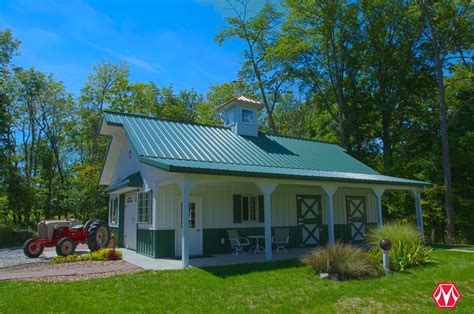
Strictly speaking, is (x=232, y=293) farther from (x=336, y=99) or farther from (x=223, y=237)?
(x=336, y=99)

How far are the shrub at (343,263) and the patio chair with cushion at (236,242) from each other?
3.76 m

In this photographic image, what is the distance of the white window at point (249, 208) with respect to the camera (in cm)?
1339

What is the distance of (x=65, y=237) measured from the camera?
11.7 meters

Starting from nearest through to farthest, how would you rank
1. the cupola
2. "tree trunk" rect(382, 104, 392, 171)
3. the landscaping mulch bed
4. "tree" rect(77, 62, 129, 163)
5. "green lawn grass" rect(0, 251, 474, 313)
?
"green lawn grass" rect(0, 251, 474, 313), the landscaping mulch bed, the cupola, "tree trunk" rect(382, 104, 392, 171), "tree" rect(77, 62, 129, 163)

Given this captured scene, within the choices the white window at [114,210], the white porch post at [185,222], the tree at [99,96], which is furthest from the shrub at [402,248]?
the tree at [99,96]

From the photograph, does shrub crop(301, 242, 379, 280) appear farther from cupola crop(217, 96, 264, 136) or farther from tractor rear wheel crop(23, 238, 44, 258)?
tractor rear wheel crop(23, 238, 44, 258)

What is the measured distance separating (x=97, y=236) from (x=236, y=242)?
15.6 ft

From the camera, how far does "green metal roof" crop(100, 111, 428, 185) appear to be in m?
10.8

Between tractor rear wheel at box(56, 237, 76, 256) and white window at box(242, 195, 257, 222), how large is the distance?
5.89 m

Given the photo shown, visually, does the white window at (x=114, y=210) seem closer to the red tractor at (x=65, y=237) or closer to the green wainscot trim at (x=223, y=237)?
the red tractor at (x=65, y=237)

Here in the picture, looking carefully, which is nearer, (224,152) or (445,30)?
(224,152)

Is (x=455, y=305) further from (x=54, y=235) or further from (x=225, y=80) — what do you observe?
(x=225, y=80)

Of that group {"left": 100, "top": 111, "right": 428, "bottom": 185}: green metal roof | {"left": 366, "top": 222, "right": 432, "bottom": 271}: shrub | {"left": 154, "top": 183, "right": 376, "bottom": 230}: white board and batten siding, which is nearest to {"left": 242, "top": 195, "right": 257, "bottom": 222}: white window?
{"left": 154, "top": 183, "right": 376, "bottom": 230}: white board and batten siding

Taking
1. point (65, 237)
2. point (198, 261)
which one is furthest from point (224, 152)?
point (65, 237)
